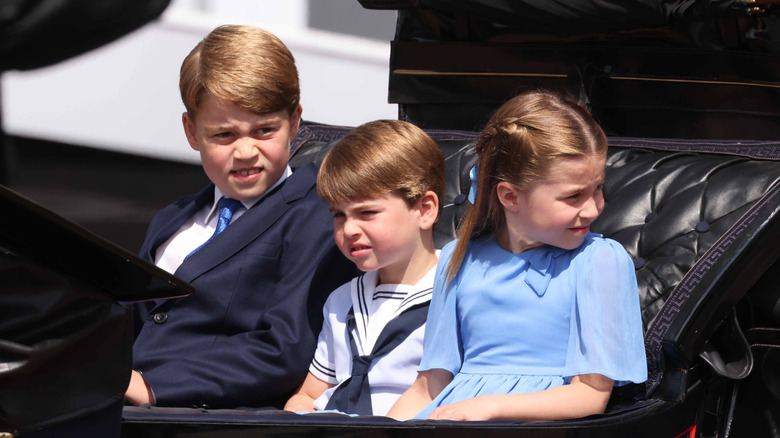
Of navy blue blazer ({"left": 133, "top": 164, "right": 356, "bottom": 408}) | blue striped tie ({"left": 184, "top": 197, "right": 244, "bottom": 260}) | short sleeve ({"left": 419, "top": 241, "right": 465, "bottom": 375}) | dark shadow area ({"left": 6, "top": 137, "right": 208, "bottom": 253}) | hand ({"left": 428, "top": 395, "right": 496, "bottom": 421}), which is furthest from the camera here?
dark shadow area ({"left": 6, "top": 137, "right": 208, "bottom": 253})

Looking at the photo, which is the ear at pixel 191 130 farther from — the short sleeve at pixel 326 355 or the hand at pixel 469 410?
the hand at pixel 469 410

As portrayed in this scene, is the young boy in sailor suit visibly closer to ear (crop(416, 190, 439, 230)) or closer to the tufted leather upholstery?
ear (crop(416, 190, 439, 230))

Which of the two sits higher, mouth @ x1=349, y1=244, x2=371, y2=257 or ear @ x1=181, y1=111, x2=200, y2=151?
ear @ x1=181, y1=111, x2=200, y2=151

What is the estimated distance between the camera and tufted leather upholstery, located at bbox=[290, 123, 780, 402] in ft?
5.96

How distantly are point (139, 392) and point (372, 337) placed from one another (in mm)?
453

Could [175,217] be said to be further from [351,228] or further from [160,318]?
A: [351,228]

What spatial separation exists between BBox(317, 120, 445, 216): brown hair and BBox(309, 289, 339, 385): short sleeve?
9.3 inches

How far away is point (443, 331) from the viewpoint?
1.87 m

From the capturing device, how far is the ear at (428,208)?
1.99m

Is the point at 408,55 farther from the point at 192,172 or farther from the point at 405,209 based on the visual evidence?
the point at 192,172

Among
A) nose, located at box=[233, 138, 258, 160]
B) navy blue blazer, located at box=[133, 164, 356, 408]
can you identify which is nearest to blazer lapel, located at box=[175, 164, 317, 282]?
navy blue blazer, located at box=[133, 164, 356, 408]

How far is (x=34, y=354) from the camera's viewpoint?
1072 millimetres

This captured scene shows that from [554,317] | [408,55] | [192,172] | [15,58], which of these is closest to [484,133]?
[554,317]

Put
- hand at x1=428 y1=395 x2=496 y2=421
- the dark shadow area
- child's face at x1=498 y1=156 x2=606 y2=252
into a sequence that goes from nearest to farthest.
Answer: hand at x1=428 y1=395 x2=496 y2=421
child's face at x1=498 y1=156 x2=606 y2=252
the dark shadow area
